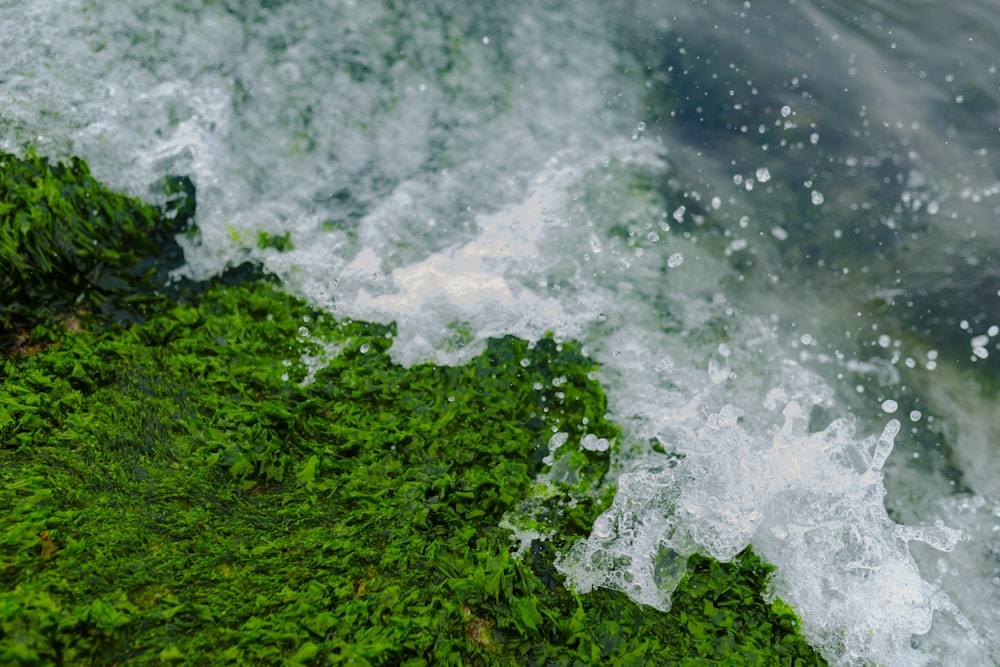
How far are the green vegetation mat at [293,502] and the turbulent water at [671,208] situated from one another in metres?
0.29

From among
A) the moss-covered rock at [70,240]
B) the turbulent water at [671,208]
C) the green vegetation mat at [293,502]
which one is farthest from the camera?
the moss-covered rock at [70,240]

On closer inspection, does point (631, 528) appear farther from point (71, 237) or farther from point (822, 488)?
point (71, 237)

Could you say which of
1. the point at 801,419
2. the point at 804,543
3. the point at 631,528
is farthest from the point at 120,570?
the point at 801,419

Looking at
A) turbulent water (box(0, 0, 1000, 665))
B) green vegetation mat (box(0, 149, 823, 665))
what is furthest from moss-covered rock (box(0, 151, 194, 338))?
turbulent water (box(0, 0, 1000, 665))

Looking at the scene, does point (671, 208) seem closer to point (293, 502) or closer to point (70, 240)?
point (293, 502)

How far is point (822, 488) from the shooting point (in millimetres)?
3596

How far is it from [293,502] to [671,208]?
355 centimetres

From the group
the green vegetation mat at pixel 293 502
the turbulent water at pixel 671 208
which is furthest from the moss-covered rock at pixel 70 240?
the turbulent water at pixel 671 208

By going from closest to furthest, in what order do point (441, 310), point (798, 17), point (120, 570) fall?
point (120, 570), point (441, 310), point (798, 17)

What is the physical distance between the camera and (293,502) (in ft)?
9.69

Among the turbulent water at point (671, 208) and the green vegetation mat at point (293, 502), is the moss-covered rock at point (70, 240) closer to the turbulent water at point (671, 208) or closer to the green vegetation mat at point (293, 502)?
the green vegetation mat at point (293, 502)

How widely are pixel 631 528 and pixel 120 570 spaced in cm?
225

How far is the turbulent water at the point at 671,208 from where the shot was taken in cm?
364

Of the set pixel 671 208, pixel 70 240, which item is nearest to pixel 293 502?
pixel 70 240
